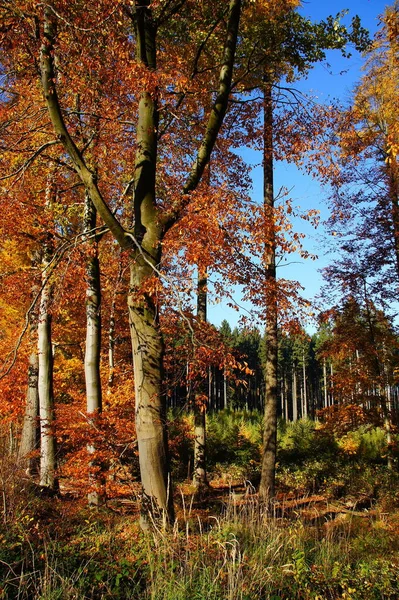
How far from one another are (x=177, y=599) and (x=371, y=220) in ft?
41.7

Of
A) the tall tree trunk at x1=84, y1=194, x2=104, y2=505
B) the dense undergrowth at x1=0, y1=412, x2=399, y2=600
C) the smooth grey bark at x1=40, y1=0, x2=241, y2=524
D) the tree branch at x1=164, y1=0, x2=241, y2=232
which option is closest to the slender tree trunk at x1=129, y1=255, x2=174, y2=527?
the smooth grey bark at x1=40, y1=0, x2=241, y2=524

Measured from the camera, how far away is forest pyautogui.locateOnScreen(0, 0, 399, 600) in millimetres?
4191

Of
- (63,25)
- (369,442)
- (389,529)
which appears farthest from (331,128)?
(369,442)

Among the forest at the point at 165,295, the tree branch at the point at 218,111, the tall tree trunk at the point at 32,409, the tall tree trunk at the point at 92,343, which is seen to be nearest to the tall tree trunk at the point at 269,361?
the forest at the point at 165,295

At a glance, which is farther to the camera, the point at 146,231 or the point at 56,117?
the point at 146,231

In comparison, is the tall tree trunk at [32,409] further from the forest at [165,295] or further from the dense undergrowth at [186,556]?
the dense undergrowth at [186,556]

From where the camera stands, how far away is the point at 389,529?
7723 millimetres

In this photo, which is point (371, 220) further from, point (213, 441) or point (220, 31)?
point (213, 441)

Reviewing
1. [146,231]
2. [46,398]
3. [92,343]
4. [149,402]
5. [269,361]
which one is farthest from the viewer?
[269,361]

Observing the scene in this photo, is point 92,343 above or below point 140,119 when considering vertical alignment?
below

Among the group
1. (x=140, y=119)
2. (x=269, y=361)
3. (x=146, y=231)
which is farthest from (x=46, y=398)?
(x=140, y=119)

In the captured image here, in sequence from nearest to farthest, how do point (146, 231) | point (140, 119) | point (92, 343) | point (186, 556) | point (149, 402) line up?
1. point (186, 556)
2. point (149, 402)
3. point (146, 231)
4. point (140, 119)
5. point (92, 343)

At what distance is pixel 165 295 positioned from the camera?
17.5 feet

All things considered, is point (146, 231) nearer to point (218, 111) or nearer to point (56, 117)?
point (56, 117)
